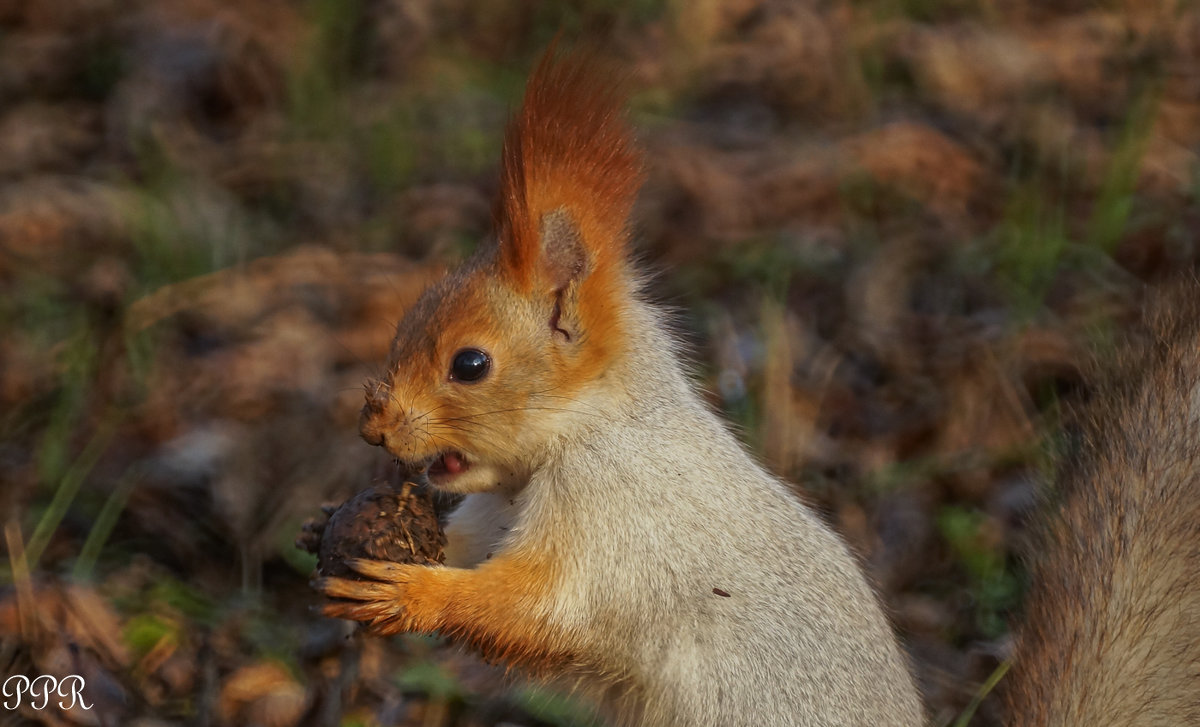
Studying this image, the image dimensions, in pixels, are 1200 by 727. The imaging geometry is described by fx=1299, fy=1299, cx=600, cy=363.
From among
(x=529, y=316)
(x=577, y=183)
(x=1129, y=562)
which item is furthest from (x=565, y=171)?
(x=1129, y=562)

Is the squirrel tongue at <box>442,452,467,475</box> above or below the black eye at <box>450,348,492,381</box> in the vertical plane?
below

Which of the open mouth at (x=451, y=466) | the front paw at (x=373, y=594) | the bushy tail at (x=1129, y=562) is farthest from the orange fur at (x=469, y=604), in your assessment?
the bushy tail at (x=1129, y=562)

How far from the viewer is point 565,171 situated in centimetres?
185

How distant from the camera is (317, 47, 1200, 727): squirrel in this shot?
1.82 meters

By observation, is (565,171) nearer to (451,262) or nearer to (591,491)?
(591,491)

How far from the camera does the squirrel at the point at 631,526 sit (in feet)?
5.98

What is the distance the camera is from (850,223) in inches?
144

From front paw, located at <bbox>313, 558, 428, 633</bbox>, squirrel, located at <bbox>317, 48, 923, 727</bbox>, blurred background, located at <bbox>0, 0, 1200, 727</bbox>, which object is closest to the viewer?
front paw, located at <bbox>313, 558, 428, 633</bbox>

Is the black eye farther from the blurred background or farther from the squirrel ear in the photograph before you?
the blurred background

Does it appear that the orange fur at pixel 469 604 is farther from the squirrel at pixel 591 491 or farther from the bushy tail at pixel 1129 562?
the bushy tail at pixel 1129 562

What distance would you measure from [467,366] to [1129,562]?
0.99 m

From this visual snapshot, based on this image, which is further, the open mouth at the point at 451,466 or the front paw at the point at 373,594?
the open mouth at the point at 451,466

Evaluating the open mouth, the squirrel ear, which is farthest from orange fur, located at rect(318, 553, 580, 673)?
the squirrel ear

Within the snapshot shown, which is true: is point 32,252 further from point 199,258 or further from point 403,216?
point 403,216
